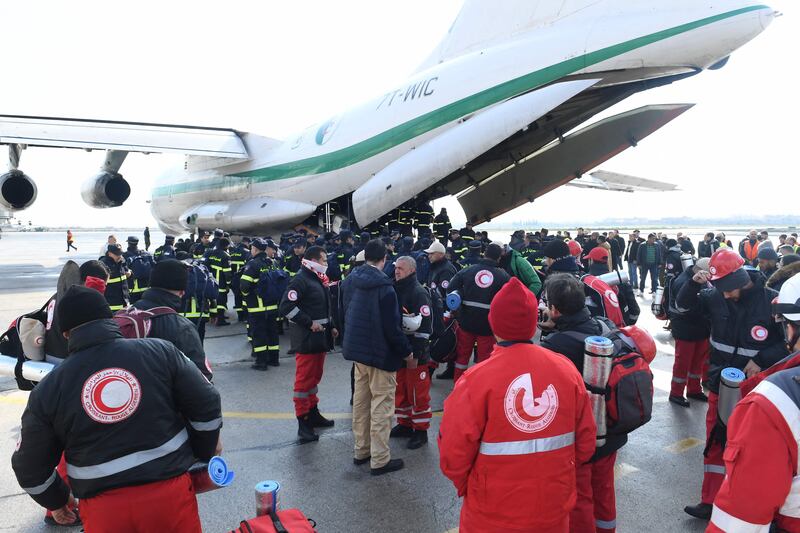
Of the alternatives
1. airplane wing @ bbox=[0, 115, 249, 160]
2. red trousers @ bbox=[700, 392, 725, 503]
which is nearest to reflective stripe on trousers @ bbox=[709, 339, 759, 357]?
red trousers @ bbox=[700, 392, 725, 503]

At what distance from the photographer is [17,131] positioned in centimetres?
1459

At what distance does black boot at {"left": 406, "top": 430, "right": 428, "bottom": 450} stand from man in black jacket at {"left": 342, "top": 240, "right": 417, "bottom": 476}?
421 millimetres

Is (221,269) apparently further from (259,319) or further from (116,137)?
(116,137)

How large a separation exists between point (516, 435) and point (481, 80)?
33.5 ft

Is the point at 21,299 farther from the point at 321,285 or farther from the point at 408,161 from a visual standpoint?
the point at 321,285

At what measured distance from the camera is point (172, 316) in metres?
3.14

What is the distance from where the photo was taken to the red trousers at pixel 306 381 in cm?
499

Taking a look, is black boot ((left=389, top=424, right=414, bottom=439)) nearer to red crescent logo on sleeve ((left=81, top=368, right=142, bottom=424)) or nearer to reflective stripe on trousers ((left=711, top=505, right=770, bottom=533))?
red crescent logo on sleeve ((left=81, top=368, right=142, bottom=424))

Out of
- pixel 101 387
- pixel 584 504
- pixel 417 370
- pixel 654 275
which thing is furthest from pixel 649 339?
pixel 654 275

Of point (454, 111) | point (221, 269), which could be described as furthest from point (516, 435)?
point (454, 111)

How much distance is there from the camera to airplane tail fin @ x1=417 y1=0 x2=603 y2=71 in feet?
35.1

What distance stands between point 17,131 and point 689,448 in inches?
700

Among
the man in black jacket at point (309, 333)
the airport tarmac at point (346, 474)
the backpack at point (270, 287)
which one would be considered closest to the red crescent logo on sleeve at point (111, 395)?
the airport tarmac at point (346, 474)

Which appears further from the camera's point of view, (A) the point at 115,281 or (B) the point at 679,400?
(A) the point at 115,281
